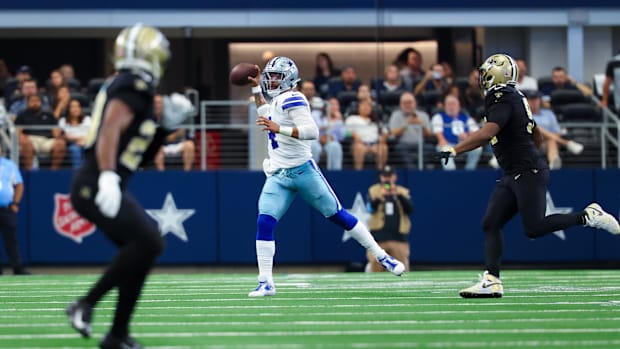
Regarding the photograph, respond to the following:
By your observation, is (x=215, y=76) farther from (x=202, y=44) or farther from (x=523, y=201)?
(x=523, y=201)

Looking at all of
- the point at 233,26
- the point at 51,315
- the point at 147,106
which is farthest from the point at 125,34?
the point at 233,26

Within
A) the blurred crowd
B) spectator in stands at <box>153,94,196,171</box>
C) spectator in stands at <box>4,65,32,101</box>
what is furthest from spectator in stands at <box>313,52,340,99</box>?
spectator in stands at <box>4,65,32,101</box>

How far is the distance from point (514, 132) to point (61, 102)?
10217 millimetres

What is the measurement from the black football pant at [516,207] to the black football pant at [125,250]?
3780 mm

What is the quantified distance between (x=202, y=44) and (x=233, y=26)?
1.44 metres

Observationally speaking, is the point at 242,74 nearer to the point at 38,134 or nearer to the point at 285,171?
the point at 285,171

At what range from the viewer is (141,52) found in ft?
23.7

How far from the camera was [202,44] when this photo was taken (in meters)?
22.6

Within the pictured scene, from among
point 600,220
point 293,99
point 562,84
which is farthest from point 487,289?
point 562,84

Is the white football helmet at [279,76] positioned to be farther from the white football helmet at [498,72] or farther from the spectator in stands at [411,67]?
the spectator in stands at [411,67]

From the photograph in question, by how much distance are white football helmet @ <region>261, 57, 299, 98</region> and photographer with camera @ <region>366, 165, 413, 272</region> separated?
258 inches

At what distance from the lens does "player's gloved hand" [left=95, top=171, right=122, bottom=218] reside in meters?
6.74

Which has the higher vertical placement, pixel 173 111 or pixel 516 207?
pixel 173 111

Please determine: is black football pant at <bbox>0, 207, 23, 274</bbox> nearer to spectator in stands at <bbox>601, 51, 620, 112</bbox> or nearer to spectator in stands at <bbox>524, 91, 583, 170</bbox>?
spectator in stands at <bbox>524, 91, 583, 170</bbox>
